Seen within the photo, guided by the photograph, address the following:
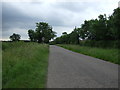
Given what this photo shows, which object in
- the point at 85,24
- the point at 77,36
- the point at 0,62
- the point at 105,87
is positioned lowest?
the point at 105,87

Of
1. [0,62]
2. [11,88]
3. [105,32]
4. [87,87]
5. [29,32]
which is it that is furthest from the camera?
[29,32]

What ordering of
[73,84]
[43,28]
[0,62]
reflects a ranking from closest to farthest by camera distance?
1. [73,84]
2. [0,62]
3. [43,28]

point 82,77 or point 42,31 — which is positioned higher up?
point 42,31

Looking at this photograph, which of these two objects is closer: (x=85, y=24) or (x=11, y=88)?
(x=11, y=88)

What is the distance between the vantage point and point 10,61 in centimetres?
834

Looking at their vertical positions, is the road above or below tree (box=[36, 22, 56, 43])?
below

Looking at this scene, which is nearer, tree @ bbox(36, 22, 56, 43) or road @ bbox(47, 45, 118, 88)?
road @ bbox(47, 45, 118, 88)

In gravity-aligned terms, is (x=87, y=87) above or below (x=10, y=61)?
below

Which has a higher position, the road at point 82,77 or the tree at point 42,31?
the tree at point 42,31

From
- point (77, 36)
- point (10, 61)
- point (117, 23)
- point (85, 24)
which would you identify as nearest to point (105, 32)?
point (117, 23)

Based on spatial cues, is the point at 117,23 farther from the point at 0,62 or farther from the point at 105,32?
the point at 0,62

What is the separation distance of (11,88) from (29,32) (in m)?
90.1

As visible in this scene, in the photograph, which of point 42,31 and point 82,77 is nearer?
point 82,77

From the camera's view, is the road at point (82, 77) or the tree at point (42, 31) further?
the tree at point (42, 31)
